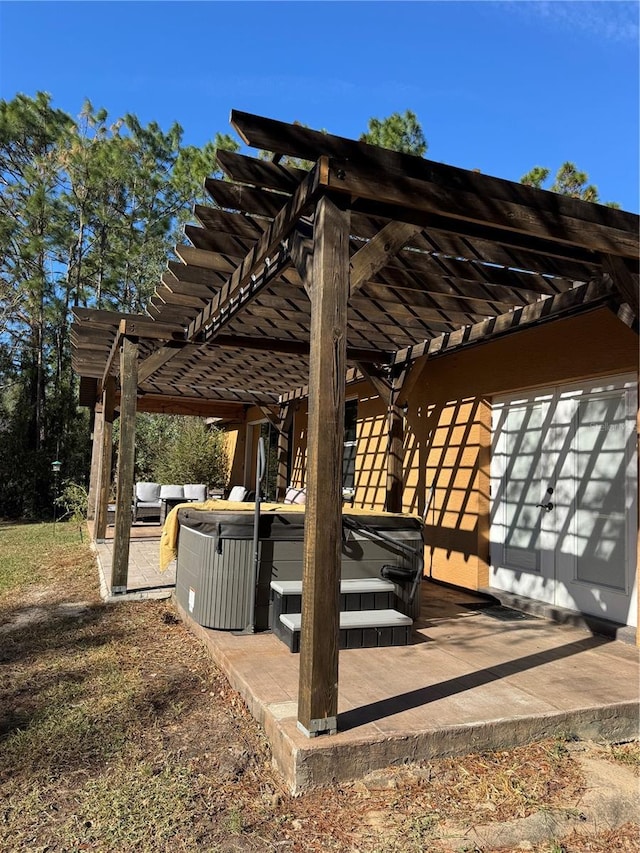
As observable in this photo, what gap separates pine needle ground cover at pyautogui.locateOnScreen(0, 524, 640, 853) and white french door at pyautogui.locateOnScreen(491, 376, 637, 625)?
1955 millimetres

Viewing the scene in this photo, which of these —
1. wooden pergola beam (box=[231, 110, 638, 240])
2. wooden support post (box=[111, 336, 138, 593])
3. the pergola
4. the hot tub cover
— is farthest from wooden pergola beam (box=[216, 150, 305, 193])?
wooden support post (box=[111, 336, 138, 593])

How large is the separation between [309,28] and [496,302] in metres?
3.22

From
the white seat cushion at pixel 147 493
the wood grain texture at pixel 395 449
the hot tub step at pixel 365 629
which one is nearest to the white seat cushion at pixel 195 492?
the white seat cushion at pixel 147 493

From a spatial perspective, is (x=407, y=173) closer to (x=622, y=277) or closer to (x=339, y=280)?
(x=339, y=280)

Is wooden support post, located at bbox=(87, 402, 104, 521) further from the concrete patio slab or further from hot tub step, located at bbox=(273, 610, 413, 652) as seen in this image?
hot tub step, located at bbox=(273, 610, 413, 652)

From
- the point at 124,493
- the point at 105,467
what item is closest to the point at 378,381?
the point at 124,493

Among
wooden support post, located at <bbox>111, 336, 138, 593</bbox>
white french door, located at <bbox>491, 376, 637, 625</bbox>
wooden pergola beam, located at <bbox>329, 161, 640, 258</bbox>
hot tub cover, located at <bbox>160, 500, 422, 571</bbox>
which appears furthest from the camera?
wooden support post, located at <bbox>111, 336, 138, 593</bbox>

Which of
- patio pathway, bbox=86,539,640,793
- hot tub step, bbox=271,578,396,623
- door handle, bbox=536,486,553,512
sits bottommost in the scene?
patio pathway, bbox=86,539,640,793

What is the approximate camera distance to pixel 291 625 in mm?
3596

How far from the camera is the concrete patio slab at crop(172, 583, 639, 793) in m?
2.46

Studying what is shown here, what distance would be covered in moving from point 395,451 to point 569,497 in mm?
2336

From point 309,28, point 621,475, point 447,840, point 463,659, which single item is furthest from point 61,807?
point 309,28

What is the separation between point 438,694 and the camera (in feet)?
9.89

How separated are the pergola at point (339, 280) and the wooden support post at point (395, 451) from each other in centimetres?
2
